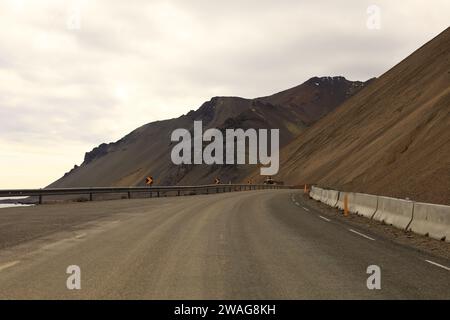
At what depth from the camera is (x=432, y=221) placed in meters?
12.8

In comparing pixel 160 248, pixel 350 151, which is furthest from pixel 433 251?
pixel 350 151

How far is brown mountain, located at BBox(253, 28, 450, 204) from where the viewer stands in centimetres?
3203

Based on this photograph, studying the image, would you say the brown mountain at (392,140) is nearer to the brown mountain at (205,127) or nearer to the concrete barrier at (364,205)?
the concrete barrier at (364,205)

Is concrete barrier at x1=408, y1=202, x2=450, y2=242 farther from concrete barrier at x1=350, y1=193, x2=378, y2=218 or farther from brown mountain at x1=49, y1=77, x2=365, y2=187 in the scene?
brown mountain at x1=49, y1=77, x2=365, y2=187

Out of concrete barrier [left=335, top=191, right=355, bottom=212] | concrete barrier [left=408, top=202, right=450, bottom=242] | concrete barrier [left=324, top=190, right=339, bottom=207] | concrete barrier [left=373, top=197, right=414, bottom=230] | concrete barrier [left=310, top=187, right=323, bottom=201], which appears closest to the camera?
concrete barrier [left=408, top=202, right=450, bottom=242]

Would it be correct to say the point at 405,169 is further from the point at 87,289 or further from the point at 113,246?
the point at 87,289

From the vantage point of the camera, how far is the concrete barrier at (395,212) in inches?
570

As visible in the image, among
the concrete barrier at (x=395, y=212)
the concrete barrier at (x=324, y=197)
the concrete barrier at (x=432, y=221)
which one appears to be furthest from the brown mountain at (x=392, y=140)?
the concrete barrier at (x=432, y=221)

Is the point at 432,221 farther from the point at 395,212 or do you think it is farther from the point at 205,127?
the point at 205,127

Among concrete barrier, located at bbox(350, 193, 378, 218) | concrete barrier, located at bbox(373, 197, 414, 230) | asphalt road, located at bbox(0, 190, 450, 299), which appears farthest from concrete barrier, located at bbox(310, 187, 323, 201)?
asphalt road, located at bbox(0, 190, 450, 299)

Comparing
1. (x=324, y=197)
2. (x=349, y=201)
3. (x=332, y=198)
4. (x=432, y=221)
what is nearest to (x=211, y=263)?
(x=432, y=221)

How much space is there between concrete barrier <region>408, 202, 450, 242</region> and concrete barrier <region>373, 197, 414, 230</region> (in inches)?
15.7
